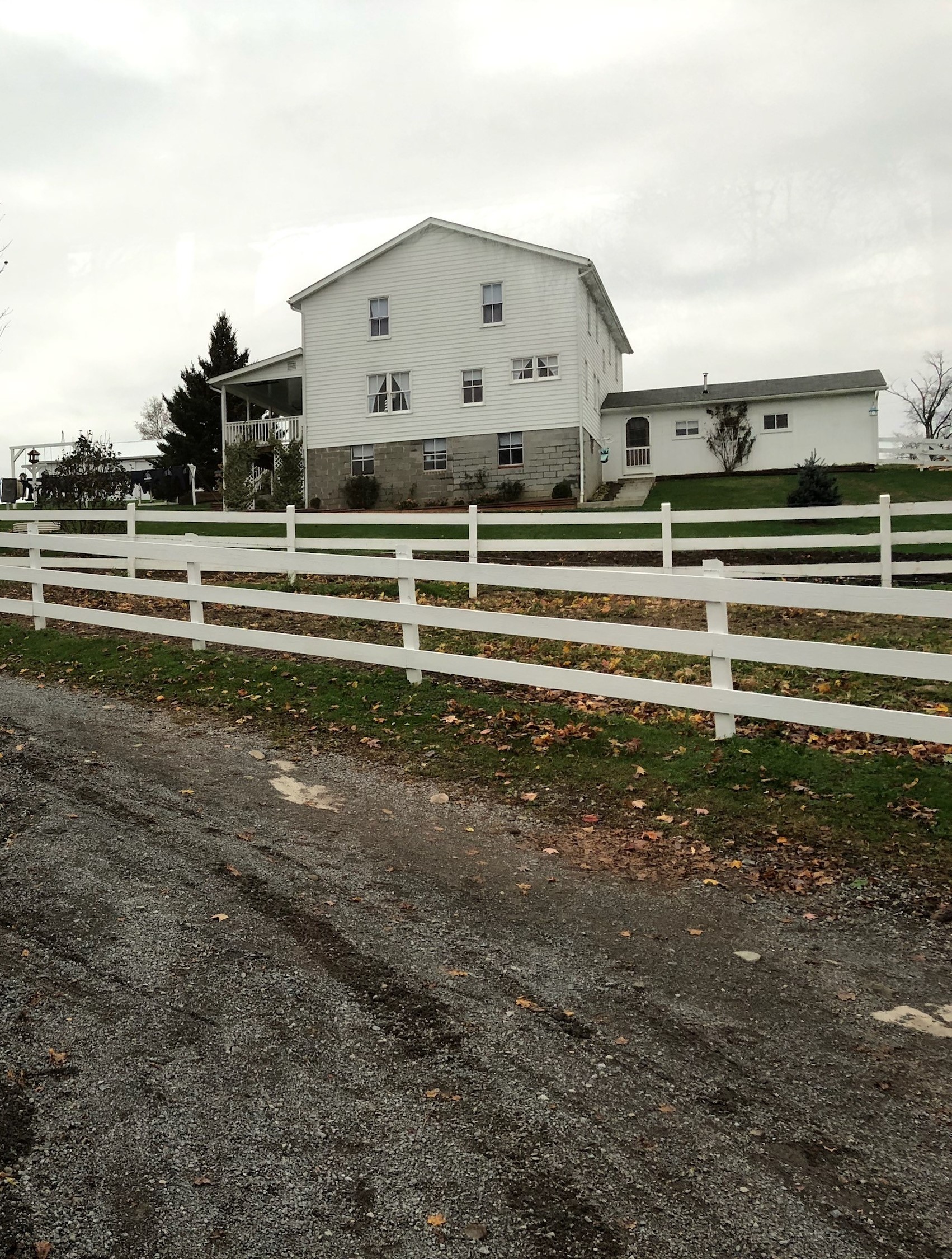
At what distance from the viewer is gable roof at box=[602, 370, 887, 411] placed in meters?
35.3

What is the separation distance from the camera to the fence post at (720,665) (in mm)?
6773

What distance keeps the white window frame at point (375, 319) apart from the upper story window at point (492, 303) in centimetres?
306

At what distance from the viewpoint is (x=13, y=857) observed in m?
5.25

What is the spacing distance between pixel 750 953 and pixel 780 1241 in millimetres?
1723

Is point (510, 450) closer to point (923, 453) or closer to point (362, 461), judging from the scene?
point (362, 461)

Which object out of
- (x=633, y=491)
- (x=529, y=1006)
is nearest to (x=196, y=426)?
(x=633, y=491)

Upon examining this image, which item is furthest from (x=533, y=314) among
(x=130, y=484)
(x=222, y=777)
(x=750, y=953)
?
(x=750, y=953)

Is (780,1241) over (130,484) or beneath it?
beneath

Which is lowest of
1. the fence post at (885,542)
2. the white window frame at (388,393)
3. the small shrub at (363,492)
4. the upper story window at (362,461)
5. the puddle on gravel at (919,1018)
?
the puddle on gravel at (919,1018)

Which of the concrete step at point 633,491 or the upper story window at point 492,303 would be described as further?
the concrete step at point 633,491

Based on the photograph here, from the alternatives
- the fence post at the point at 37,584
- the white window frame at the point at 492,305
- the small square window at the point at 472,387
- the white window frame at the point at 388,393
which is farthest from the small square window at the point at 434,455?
the fence post at the point at 37,584

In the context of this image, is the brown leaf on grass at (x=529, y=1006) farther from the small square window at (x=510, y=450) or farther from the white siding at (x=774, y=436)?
the white siding at (x=774, y=436)

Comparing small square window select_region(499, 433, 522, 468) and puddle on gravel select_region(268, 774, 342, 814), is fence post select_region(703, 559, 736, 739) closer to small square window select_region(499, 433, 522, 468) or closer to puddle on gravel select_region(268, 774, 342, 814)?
puddle on gravel select_region(268, 774, 342, 814)

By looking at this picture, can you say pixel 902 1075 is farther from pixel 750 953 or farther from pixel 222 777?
pixel 222 777
